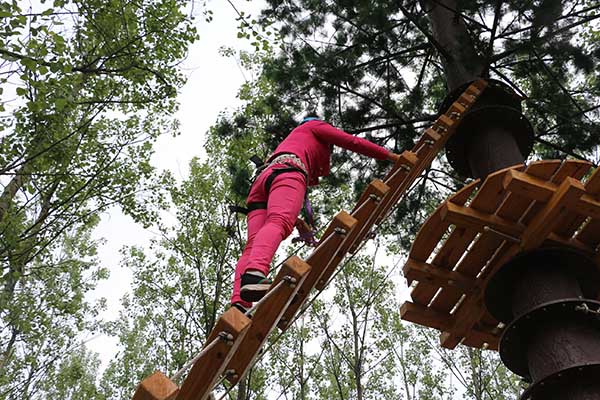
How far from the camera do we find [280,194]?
2.86m

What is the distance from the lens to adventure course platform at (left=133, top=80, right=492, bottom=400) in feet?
4.89

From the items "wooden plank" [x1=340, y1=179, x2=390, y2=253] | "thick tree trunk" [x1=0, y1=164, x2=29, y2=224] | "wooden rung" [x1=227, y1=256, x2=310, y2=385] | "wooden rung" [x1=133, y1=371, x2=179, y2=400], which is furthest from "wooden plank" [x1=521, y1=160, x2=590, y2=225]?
"thick tree trunk" [x1=0, y1=164, x2=29, y2=224]

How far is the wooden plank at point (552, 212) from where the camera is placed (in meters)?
2.50

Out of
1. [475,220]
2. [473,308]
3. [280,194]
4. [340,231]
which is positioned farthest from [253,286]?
[473,308]

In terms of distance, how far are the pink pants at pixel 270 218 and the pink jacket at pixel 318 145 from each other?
306 millimetres

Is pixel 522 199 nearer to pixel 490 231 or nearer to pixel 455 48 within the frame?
pixel 490 231

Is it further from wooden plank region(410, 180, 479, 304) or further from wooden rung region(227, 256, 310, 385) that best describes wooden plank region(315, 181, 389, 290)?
wooden rung region(227, 256, 310, 385)

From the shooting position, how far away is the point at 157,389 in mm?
1175

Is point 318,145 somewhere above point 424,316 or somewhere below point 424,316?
above

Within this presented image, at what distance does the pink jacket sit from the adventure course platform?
0.27 meters

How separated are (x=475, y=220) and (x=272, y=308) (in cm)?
147

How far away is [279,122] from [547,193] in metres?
3.47

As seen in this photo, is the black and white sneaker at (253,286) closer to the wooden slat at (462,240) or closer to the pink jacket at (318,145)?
the pink jacket at (318,145)

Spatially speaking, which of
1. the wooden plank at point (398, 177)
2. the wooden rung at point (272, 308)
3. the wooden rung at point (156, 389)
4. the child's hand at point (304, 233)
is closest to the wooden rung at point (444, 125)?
the wooden plank at point (398, 177)
